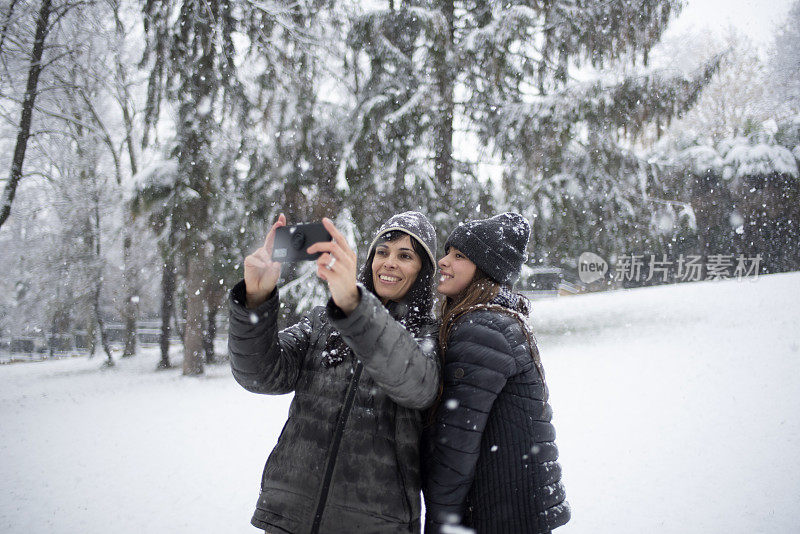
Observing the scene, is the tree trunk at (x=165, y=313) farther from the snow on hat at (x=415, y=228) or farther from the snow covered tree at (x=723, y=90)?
the snow covered tree at (x=723, y=90)

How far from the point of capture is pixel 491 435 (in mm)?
1574

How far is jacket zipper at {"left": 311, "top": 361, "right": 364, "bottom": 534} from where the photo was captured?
138 cm

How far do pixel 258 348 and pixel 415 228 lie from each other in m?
0.73

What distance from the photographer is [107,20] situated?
289 inches

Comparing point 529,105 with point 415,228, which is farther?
point 529,105

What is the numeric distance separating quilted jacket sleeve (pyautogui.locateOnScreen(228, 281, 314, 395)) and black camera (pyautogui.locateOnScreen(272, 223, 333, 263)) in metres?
0.24

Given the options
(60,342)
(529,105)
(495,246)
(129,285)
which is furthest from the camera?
(60,342)

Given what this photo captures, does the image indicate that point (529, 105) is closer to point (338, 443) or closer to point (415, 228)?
point (415, 228)

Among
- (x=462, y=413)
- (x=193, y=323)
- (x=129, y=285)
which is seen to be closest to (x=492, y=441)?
(x=462, y=413)

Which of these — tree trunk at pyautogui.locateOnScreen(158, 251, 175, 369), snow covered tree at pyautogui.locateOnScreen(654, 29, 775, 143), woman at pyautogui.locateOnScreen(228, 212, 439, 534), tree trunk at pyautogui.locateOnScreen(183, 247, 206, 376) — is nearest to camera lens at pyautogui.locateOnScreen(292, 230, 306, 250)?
woman at pyautogui.locateOnScreen(228, 212, 439, 534)

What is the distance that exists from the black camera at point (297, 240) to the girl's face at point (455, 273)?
2.75 feet

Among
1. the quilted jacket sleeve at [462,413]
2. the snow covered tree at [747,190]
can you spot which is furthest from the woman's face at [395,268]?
the snow covered tree at [747,190]

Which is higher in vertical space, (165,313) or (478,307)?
(478,307)

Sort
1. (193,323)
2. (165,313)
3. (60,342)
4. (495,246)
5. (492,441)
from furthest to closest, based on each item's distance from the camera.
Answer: (60,342)
(165,313)
(193,323)
(495,246)
(492,441)
